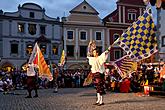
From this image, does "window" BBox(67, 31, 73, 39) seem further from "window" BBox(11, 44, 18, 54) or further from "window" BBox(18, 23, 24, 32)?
"window" BBox(11, 44, 18, 54)

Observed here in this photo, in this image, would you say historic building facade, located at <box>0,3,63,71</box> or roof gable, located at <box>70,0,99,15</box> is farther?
roof gable, located at <box>70,0,99,15</box>

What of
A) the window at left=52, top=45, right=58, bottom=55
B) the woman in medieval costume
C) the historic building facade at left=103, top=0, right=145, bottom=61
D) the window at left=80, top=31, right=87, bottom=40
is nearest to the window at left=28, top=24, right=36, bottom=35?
the window at left=52, top=45, right=58, bottom=55

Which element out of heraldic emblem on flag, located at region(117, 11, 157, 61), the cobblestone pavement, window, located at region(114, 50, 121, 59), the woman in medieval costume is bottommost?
the cobblestone pavement


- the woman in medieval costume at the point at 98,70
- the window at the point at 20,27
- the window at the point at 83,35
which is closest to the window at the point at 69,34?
the window at the point at 83,35

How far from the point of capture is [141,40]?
10125 millimetres

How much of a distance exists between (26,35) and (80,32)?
7582mm

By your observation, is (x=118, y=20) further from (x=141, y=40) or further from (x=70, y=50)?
(x=141, y=40)

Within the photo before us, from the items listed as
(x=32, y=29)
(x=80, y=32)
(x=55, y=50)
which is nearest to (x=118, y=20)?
(x=80, y=32)

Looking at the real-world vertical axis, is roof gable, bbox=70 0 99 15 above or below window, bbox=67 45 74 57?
above

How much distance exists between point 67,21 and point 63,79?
17.0 metres

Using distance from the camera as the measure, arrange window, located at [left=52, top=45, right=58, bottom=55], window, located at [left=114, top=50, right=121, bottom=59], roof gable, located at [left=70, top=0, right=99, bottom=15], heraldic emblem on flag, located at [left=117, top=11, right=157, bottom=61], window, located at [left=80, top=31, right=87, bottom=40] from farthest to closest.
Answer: window, located at [left=114, top=50, right=121, bottom=59], window, located at [left=80, top=31, right=87, bottom=40], roof gable, located at [left=70, top=0, right=99, bottom=15], window, located at [left=52, top=45, right=58, bottom=55], heraldic emblem on flag, located at [left=117, top=11, right=157, bottom=61]

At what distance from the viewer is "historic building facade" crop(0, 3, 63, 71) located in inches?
1575

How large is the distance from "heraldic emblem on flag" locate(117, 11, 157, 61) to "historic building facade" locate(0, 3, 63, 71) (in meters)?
30.6

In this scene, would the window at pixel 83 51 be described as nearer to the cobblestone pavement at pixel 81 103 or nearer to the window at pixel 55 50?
the window at pixel 55 50
